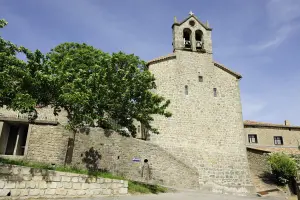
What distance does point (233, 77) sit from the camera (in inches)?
1035

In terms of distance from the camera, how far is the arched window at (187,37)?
26.8 m

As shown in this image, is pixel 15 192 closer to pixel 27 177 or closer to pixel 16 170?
pixel 27 177

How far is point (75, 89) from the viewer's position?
1470 cm

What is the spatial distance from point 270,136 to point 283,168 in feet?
30.0

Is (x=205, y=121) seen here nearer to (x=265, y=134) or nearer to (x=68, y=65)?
(x=265, y=134)

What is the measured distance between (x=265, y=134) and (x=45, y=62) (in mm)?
25392

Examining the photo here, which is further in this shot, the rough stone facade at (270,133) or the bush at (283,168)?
the rough stone facade at (270,133)

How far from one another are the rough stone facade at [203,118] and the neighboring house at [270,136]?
6.48 meters

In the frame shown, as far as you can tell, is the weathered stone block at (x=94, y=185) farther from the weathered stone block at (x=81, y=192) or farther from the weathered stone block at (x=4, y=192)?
the weathered stone block at (x=4, y=192)

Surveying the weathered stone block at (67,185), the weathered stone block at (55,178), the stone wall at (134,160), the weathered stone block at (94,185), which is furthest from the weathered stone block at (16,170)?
the stone wall at (134,160)

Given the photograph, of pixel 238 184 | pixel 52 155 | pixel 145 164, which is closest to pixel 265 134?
pixel 238 184

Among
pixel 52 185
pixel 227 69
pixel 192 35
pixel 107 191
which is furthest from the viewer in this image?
pixel 192 35

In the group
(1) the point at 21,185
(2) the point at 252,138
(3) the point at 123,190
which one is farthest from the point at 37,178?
(2) the point at 252,138

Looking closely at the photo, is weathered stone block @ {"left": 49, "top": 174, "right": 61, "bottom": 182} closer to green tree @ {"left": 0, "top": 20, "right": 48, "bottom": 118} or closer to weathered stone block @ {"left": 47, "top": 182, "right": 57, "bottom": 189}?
weathered stone block @ {"left": 47, "top": 182, "right": 57, "bottom": 189}
